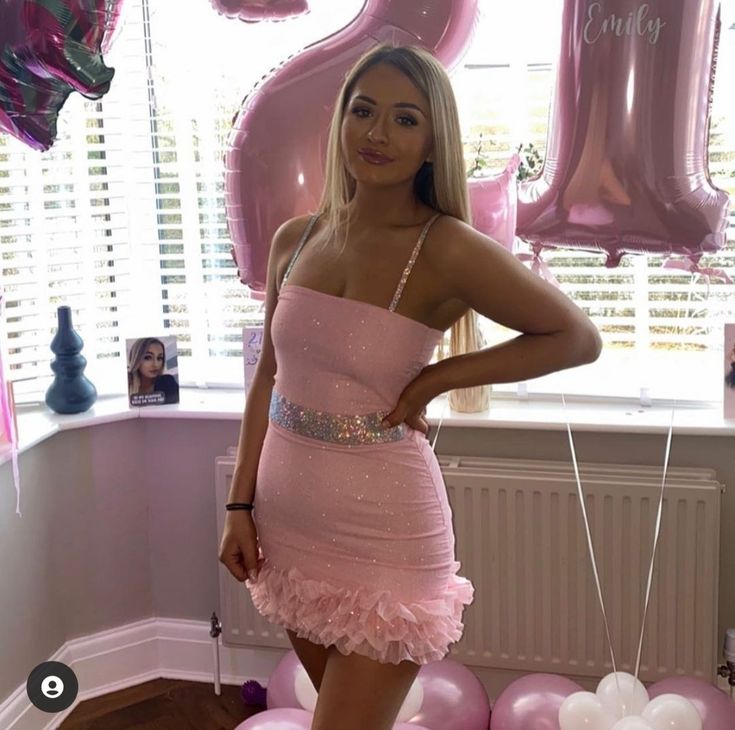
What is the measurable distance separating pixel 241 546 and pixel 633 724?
29.9 inches

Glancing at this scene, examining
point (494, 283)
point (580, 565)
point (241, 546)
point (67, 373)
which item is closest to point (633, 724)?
point (580, 565)

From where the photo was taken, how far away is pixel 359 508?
4.30 ft

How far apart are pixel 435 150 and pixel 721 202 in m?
0.70

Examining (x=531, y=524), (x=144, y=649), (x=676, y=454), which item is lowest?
(x=144, y=649)

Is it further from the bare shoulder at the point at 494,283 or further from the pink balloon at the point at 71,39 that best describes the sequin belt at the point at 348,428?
the pink balloon at the point at 71,39

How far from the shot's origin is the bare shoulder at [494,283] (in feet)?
4.17

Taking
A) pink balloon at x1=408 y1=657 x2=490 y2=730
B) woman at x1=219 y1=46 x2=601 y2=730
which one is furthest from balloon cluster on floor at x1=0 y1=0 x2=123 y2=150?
pink balloon at x1=408 y1=657 x2=490 y2=730

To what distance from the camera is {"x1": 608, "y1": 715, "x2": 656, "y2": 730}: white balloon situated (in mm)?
1683

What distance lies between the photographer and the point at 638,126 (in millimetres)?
1745

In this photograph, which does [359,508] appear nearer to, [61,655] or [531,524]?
[531,524]

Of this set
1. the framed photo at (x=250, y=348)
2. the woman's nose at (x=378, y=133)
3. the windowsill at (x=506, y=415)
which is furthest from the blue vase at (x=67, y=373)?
the woman's nose at (x=378, y=133)

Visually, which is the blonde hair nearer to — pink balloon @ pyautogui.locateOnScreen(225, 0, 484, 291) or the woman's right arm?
the woman's right arm

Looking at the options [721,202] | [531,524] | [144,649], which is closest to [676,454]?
[531,524]

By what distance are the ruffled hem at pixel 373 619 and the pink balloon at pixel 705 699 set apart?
737 millimetres
